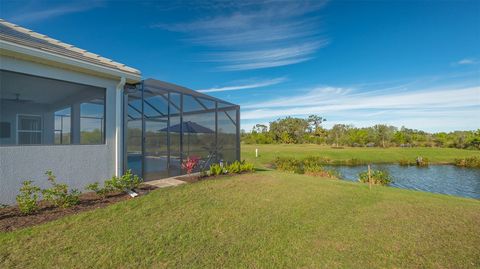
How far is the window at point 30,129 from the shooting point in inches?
251

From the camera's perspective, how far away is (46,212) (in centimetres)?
392

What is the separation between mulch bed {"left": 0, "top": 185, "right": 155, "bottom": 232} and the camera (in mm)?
3404

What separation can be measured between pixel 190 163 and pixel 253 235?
15.4 ft

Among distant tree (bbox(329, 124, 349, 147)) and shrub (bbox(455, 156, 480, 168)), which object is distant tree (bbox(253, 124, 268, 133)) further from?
shrub (bbox(455, 156, 480, 168))

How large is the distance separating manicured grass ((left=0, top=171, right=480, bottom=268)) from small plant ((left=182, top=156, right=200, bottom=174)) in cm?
224

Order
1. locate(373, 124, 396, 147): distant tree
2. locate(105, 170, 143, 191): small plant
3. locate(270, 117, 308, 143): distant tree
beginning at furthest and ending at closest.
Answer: locate(270, 117, 308, 143): distant tree, locate(373, 124, 396, 147): distant tree, locate(105, 170, 143, 191): small plant

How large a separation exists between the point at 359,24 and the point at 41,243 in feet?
51.0

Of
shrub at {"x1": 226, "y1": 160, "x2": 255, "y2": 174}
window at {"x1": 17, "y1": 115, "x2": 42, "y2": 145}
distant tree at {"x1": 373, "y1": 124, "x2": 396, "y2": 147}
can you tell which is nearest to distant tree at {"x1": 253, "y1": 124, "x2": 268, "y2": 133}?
distant tree at {"x1": 373, "y1": 124, "x2": 396, "y2": 147}

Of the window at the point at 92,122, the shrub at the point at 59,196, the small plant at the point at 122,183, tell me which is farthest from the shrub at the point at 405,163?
the shrub at the point at 59,196

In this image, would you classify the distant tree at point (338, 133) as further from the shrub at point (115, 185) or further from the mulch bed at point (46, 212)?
the mulch bed at point (46, 212)

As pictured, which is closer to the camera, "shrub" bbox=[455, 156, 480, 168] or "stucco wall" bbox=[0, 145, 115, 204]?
"stucco wall" bbox=[0, 145, 115, 204]

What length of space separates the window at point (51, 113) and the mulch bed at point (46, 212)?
160 cm

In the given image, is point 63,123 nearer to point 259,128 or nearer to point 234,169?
point 234,169

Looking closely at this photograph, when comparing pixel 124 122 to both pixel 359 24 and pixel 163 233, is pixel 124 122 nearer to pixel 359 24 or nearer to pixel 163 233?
pixel 163 233
